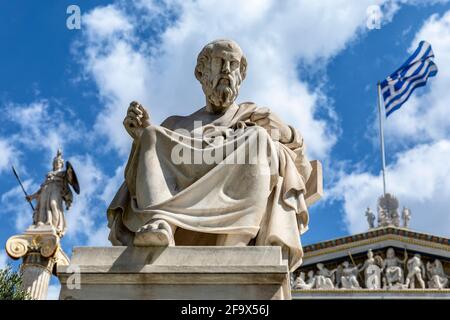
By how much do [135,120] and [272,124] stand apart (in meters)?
0.86

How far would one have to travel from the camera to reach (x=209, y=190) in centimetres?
464

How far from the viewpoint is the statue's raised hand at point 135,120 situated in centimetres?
509

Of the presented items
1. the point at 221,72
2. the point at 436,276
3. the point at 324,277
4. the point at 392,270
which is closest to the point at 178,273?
the point at 221,72

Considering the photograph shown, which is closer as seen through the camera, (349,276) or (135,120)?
(135,120)

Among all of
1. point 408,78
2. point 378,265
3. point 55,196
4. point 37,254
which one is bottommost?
point 37,254

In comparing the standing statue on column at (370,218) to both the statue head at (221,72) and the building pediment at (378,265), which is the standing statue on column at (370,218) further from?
the statue head at (221,72)

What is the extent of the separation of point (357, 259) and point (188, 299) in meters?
32.9

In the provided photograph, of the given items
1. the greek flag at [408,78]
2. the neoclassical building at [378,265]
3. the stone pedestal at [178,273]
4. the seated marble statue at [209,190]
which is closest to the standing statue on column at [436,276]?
the neoclassical building at [378,265]

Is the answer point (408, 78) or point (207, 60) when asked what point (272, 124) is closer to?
point (207, 60)

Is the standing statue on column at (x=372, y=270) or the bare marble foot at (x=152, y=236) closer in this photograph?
the bare marble foot at (x=152, y=236)

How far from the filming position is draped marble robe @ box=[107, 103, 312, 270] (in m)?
4.55

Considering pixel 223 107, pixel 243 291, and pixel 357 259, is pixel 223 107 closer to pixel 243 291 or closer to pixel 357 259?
pixel 243 291

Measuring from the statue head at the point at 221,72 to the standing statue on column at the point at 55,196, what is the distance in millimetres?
10811

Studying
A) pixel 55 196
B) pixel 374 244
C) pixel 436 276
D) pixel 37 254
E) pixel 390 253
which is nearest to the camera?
pixel 37 254
